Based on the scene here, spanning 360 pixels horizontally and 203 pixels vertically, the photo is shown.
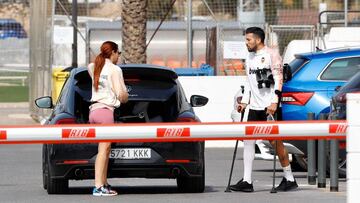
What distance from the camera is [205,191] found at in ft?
48.0

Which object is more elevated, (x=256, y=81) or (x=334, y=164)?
(x=256, y=81)

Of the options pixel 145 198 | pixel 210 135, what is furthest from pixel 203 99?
pixel 210 135

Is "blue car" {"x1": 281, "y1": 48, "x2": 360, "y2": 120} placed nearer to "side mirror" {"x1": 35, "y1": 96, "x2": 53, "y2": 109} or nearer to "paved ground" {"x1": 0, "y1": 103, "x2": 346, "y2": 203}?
"paved ground" {"x1": 0, "y1": 103, "x2": 346, "y2": 203}

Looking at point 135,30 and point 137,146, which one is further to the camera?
point 135,30

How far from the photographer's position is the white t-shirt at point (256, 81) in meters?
14.3

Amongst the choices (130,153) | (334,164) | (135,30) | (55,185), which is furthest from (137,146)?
(135,30)

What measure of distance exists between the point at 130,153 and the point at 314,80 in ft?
14.7

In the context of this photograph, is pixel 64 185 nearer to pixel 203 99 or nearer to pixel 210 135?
pixel 203 99

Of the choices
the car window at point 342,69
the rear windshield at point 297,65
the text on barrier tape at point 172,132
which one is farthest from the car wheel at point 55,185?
the car window at point 342,69

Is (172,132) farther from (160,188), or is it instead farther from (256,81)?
(160,188)

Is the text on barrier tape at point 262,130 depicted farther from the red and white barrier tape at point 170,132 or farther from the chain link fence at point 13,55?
the chain link fence at point 13,55

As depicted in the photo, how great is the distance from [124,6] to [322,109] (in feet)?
39.1

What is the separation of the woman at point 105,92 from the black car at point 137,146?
21 centimetres

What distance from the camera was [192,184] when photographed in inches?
562
